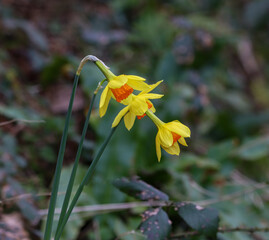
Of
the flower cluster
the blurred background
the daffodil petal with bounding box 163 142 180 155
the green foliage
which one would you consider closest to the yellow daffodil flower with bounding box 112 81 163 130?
the flower cluster

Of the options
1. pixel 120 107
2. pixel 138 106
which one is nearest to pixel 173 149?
pixel 138 106

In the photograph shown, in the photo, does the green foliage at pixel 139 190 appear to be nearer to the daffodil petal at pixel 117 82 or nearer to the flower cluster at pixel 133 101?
the flower cluster at pixel 133 101

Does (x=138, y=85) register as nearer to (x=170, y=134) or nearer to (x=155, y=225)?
(x=170, y=134)

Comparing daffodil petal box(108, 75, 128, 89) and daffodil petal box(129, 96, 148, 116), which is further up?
daffodil petal box(108, 75, 128, 89)

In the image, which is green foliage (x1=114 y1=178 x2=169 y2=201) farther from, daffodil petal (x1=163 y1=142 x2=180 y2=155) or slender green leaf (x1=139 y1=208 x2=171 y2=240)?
daffodil petal (x1=163 y1=142 x2=180 y2=155)

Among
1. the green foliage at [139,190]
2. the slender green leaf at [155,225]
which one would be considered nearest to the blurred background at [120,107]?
the green foliage at [139,190]

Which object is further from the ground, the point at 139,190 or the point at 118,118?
the point at 118,118
